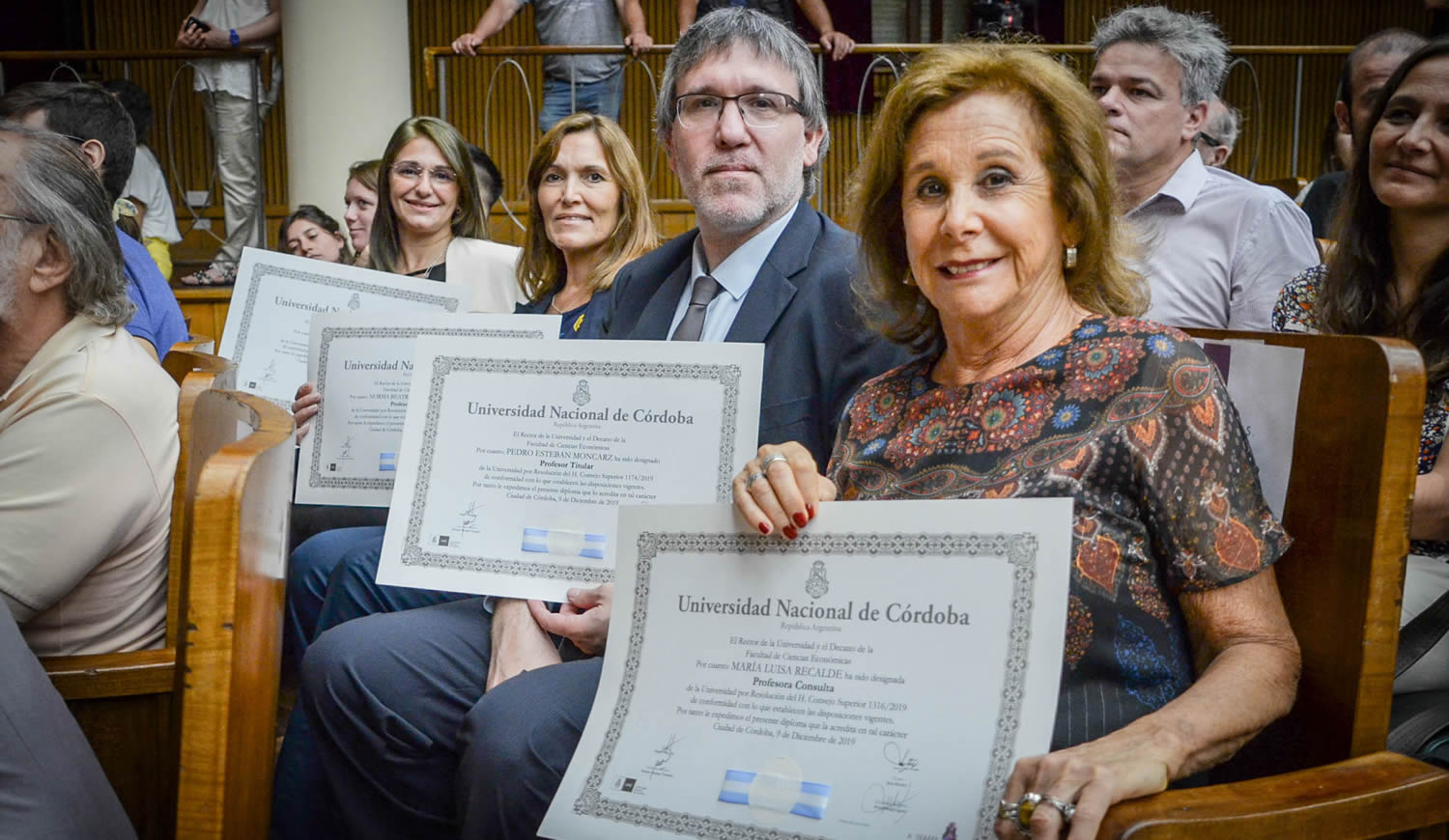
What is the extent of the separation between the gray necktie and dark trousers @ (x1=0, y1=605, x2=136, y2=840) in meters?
1.00

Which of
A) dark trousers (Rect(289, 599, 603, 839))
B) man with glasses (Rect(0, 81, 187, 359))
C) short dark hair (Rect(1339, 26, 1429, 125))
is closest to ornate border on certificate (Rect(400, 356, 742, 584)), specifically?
dark trousers (Rect(289, 599, 603, 839))

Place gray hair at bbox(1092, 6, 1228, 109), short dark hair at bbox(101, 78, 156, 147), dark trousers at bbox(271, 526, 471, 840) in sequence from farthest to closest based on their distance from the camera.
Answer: short dark hair at bbox(101, 78, 156, 147), gray hair at bbox(1092, 6, 1228, 109), dark trousers at bbox(271, 526, 471, 840)

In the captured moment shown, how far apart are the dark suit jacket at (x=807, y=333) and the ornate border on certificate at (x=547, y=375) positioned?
0.76 feet

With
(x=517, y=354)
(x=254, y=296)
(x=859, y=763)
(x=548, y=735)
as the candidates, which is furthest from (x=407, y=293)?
(x=859, y=763)

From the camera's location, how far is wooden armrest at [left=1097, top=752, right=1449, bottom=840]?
88 cm

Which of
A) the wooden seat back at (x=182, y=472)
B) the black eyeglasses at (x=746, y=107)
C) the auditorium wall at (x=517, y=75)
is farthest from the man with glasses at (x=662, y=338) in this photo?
the auditorium wall at (x=517, y=75)

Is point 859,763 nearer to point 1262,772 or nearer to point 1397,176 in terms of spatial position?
point 1262,772

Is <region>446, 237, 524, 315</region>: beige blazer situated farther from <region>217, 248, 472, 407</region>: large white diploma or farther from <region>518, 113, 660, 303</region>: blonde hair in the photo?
<region>217, 248, 472, 407</region>: large white diploma

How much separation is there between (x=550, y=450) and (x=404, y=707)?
1.45 feet

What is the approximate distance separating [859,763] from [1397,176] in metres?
1.34

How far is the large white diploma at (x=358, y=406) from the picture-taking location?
2080mm

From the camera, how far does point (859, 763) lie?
3.29ft

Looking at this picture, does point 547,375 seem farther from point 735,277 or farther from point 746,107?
point 746,107
